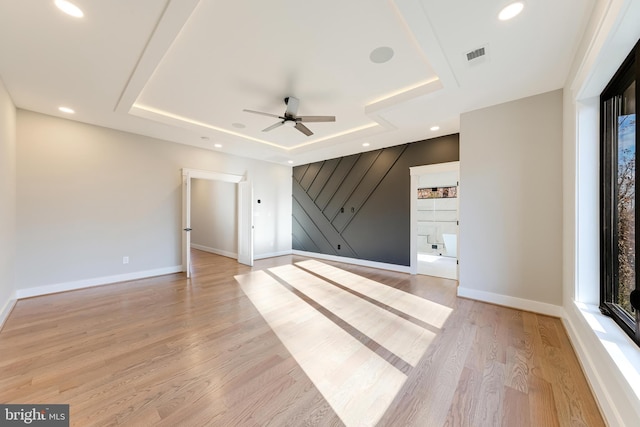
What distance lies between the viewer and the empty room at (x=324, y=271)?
1589 millimetres

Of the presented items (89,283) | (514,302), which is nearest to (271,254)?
(89,283)

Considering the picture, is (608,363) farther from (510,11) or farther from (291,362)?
(510,11)

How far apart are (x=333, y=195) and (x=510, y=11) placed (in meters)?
4.70

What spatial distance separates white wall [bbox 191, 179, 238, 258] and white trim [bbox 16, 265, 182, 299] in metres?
2.00

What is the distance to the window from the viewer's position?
165 centimetres

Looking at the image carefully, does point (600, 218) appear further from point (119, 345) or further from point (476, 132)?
point (119, 345)

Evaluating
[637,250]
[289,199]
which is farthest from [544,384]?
[289,199]

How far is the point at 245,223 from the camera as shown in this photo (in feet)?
19.1

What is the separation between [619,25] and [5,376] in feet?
16.0

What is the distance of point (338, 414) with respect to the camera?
1441mm

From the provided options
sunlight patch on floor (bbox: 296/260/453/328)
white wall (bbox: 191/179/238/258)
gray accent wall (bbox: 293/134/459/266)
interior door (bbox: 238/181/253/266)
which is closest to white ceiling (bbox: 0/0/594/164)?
gray accent wall (bbox: 293/134/459/266)

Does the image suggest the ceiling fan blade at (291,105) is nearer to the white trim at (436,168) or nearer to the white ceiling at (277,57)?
the white ceiling at (277,57)

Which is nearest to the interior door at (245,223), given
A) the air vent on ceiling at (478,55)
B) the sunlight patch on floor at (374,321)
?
the sunlight patch on floor at (374,321)

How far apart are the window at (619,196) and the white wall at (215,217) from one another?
666 centimetres
